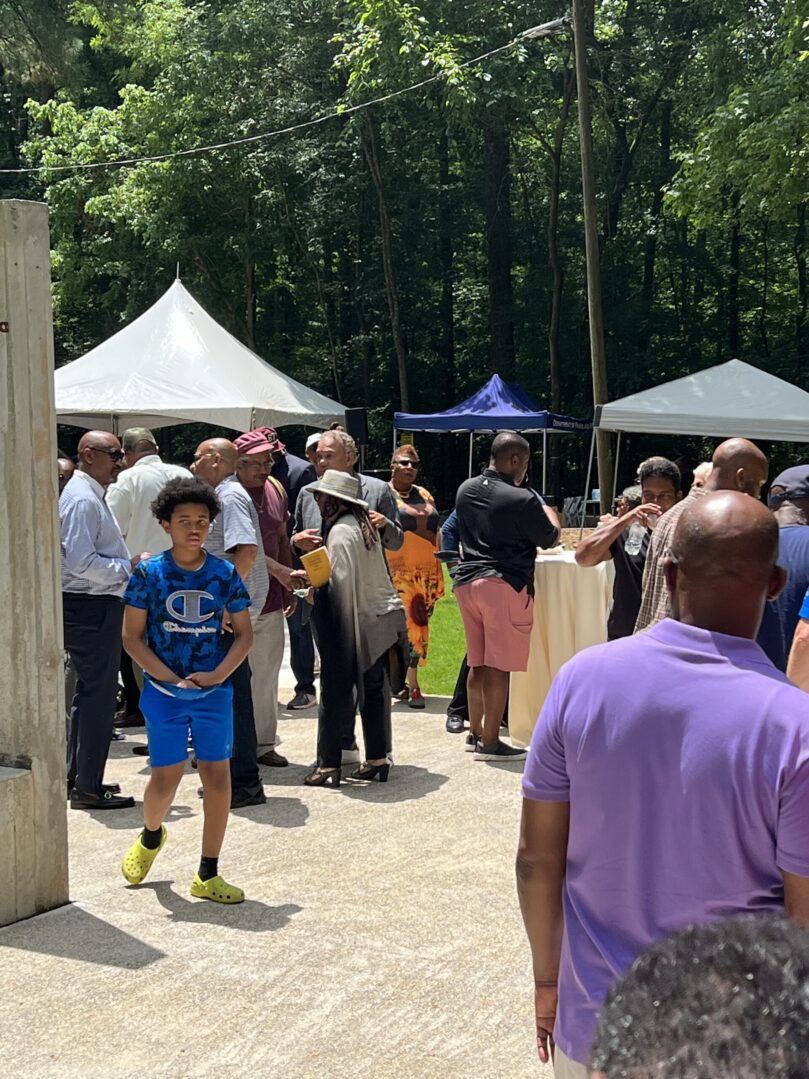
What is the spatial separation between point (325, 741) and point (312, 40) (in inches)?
1058

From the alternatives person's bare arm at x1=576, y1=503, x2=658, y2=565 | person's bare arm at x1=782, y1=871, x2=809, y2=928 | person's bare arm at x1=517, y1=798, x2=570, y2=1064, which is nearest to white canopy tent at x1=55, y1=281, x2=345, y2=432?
person's bare arm at x1=576, y1=503, x2=658, y2=565

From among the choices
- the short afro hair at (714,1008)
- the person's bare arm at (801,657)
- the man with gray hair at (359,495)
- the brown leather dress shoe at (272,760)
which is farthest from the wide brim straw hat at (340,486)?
the short afro hair at (714,1008)

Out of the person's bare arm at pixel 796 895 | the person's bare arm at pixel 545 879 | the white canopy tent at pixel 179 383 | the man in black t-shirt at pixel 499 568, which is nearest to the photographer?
A: the person's bare arm at pixel 796 895

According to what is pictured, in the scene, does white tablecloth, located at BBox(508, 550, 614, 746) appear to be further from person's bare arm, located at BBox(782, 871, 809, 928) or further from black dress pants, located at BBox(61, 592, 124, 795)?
person's bare arm, located at BBox(782, 871, 809, 928)

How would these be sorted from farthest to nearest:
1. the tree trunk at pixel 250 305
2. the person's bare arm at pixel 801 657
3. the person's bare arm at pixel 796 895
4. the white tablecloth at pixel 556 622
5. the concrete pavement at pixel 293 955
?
the tree trunk at pixel 250 305, the white tablecloth at pixel 556 622, the person's bare arm at pixel 801 657, the concrete pavement at pixel 293 955, the person's bare arm at pixel 796 895

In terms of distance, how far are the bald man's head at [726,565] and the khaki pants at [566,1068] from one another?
2.65 feet

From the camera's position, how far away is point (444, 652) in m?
12.6

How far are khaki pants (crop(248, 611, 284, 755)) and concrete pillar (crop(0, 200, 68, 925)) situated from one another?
2.48 metres

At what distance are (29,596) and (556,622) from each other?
13.3ft

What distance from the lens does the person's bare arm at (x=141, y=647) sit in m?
5.37

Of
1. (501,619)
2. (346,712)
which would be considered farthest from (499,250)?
(346,712)

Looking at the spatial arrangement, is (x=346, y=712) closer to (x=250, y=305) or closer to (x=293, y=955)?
(x=293, y=955)

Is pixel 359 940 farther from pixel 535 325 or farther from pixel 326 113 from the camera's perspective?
pixel 535 325

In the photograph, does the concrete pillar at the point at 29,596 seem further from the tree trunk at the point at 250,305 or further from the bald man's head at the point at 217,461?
→ the tree trunk at the point at 250,305
